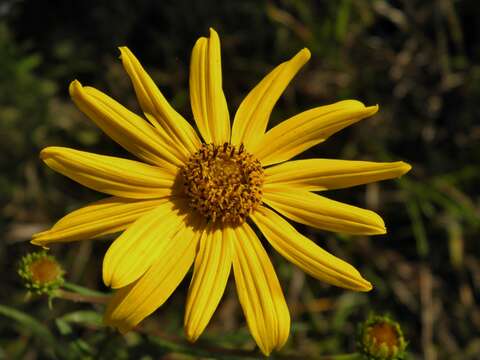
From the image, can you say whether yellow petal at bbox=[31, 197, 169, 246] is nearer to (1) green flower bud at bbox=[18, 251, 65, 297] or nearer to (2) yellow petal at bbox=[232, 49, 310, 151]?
(1) green flower bud at bbox=[18, 251, 65, 297]

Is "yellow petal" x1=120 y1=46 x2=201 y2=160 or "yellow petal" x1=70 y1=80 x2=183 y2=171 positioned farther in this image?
"yellow petal" x1=120 y1=46 x2=201 y2=160

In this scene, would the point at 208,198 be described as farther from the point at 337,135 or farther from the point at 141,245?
the point at 337,135

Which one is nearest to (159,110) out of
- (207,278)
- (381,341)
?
(207,278)

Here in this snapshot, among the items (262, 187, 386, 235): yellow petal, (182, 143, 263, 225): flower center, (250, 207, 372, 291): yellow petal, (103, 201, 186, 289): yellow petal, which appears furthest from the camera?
(182, 143, 263, 225): flower center

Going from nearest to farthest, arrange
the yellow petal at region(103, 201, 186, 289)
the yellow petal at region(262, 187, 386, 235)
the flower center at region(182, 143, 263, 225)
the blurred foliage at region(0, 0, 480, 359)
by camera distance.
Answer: the yellow petal at region(103, 201, 186, 289) → the yellow petal at region(262, 187, 386, 235) → the flower center at region(182, 143, 263, 225) → the blurred foliage at region(0, 0, 480, 359)

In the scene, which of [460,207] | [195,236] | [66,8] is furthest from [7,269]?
[460,207]

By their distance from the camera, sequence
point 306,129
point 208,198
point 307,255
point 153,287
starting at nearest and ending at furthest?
point 153,287, point 307,255, point 208,198, point 306,129

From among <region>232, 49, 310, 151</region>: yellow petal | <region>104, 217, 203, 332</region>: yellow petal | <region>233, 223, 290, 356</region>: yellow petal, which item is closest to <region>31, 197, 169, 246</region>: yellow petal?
<region>104, 217, 203, 332</region>: yellow petal

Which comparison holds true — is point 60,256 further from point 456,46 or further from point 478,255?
point 456,46
